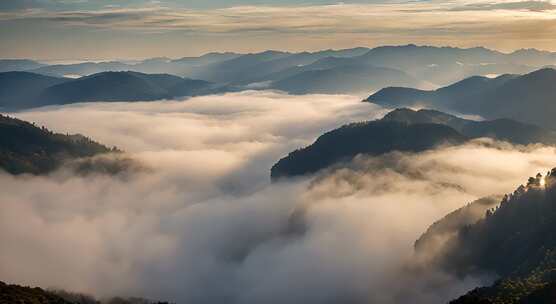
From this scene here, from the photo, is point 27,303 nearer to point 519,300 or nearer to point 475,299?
point 475,299

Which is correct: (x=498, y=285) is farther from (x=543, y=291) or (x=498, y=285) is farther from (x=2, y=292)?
(x=2, y=292)

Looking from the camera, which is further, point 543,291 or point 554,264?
point 554,264

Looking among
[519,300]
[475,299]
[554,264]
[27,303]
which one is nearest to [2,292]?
[27,303]

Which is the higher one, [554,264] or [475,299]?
[554,264]

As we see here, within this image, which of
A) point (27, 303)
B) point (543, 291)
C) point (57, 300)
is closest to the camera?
point (543, 291)

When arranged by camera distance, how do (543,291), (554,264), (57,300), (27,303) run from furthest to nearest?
1. (554,264)
2. (57,300)
3. (27,303)
4. (543,291)

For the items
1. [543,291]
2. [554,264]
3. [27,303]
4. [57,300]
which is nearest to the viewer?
[543,291]

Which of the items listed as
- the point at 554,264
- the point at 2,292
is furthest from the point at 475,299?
the point at 2,292

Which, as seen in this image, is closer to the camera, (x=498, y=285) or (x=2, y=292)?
(x=2, y=292)

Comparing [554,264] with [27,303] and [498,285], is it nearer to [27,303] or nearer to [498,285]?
[498,285]
